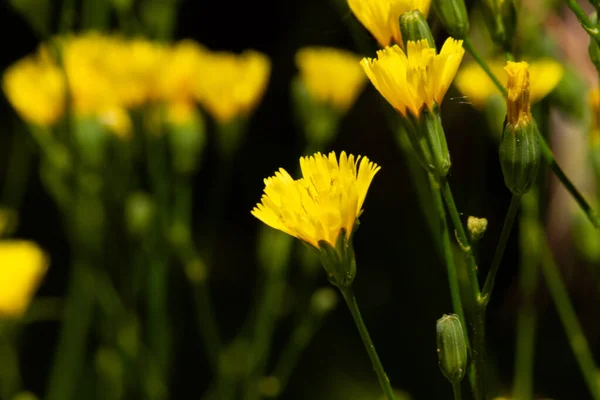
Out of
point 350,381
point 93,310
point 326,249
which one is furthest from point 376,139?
point 326,249

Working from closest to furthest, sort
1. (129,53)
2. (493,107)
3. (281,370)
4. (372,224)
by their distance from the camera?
(493,107) → (129,53) → (281,370) → (372,224)

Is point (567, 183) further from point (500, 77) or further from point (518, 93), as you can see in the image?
point (500, 77)

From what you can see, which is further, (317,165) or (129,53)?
(129,53)

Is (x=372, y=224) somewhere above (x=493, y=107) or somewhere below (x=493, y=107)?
below

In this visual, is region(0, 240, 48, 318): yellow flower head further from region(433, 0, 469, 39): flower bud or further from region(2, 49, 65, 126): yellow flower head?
region(433, 0, 469, 39): flower bud

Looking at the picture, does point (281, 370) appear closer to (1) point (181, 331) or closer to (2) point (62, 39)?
(1) point (181, 331)

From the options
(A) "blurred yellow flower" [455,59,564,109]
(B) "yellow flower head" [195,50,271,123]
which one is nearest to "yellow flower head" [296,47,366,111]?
(B) "yellow flower head" [195,50,271,123]

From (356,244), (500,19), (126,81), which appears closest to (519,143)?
(500,19)
